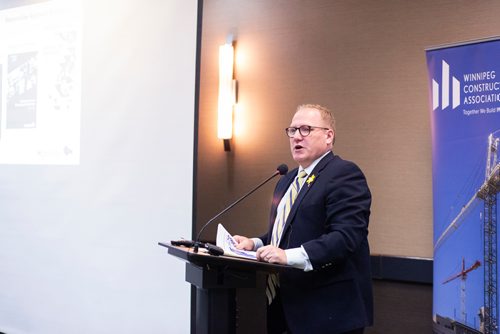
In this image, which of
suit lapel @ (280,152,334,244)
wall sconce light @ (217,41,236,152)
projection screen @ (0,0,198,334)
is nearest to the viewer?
suit lapel @ (280,152,334,244)

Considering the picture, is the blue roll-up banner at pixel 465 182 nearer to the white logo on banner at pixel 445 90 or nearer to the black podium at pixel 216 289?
the white logo on banner at pixel 445 90

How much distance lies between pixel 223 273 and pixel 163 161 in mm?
1330

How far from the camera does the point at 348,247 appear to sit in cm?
200

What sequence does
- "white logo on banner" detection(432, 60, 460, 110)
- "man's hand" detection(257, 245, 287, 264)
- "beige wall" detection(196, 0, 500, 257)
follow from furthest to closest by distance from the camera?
"beige wall" detection(196, 0, 500, 257) < "white logo on banner" detection(432, 60, 460, 110) < "man's hand" detection(257, 245, 287, 264)

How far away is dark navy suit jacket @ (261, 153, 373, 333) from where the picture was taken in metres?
2.02

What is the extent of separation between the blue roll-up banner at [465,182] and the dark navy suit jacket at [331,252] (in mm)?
538

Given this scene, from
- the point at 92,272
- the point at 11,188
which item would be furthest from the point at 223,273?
the point at 11,188

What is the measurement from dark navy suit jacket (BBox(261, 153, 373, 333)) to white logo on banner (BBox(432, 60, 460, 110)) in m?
0.71

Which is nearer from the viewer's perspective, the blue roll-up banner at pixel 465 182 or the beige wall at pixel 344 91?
the blue roll-up banner at pixel 465 182

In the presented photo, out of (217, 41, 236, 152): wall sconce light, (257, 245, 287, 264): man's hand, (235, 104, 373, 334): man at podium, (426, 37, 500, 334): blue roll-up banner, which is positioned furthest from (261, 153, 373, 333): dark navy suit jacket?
(217, 41, 236, 152): wall sconce light

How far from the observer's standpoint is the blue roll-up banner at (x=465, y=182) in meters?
2.34

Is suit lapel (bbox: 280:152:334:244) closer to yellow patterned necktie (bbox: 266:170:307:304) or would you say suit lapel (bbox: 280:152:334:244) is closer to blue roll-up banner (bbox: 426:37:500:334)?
yellow patterned necktie (bbox: 266:170:307:304)

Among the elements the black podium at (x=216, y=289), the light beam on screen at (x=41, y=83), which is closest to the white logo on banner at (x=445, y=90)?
the black podium at (x=216, y=289)

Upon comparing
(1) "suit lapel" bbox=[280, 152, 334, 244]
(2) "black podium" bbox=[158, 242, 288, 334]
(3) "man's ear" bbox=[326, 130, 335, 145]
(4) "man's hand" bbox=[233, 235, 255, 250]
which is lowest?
(2) "black podium" bbox=[158, 242, 288, 334]
